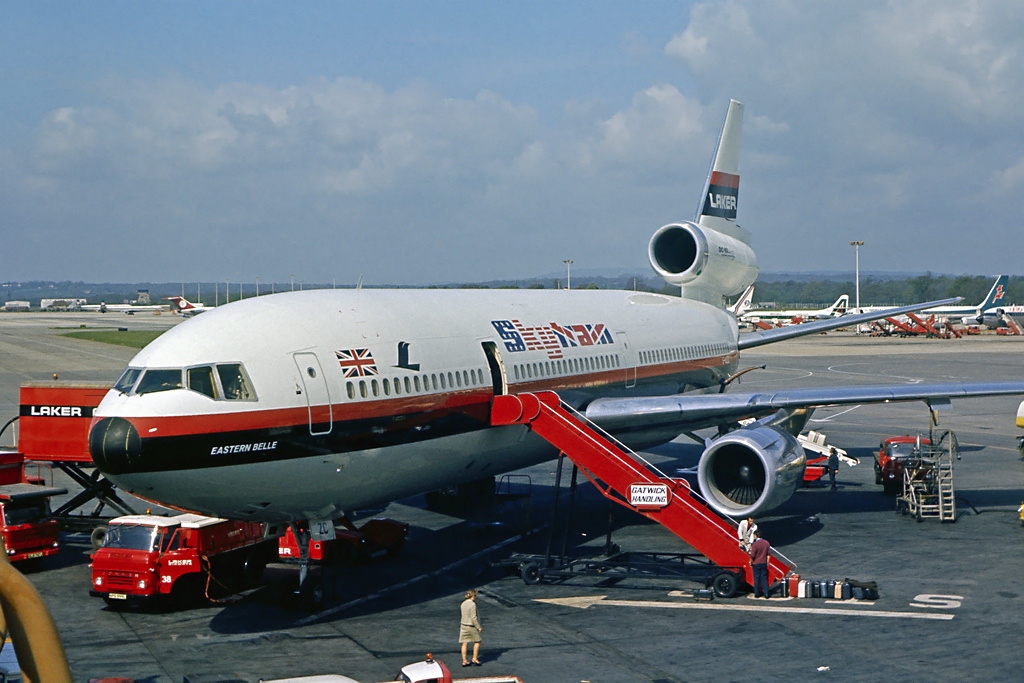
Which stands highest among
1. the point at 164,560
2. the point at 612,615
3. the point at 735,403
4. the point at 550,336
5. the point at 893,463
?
the point at 550,336

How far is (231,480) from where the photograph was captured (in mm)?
15812

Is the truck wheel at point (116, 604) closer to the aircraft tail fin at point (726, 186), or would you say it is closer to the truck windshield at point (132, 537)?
the truck windshield at point (132, 537)

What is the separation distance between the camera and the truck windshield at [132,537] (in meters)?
19.2

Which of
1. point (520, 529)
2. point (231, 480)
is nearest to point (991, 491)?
point (520, 529)

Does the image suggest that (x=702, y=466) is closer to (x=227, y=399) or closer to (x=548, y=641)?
(x=548, y=641)

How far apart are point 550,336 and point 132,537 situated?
31.4 feet

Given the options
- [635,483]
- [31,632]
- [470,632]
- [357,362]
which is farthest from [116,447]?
[31,632]

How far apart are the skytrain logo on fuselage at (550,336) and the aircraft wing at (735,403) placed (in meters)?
1.51

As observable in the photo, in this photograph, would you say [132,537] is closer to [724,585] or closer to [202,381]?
[202,381]

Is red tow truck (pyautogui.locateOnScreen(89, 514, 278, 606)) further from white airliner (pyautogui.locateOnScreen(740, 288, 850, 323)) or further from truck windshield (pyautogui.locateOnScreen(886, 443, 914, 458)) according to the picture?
white airliner (pyautogui.locateOnScreen(740, 288, 850, 323))

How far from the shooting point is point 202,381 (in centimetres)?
1594

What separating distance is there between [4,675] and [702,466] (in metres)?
14.0

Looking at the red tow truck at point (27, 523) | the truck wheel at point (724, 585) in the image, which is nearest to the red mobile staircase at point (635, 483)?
the truck wheel at point (724, 585)

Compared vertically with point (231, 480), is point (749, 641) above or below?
below
